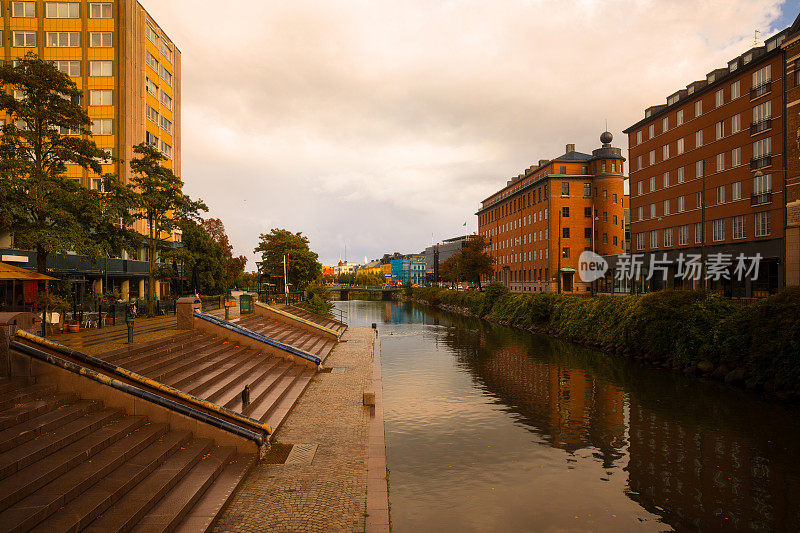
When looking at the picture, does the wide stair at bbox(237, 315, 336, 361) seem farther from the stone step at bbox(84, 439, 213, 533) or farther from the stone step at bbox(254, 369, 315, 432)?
the stone step at bbox(84, 439, 213, 533)

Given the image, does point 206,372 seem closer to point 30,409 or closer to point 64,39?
point 30,409

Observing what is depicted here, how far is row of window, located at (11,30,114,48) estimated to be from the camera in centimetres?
4691

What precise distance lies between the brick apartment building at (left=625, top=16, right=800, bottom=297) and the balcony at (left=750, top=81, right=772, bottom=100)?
93 mm

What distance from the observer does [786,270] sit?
39.0 m

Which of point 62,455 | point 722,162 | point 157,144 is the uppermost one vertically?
point 157,144

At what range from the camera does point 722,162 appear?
47562 mm

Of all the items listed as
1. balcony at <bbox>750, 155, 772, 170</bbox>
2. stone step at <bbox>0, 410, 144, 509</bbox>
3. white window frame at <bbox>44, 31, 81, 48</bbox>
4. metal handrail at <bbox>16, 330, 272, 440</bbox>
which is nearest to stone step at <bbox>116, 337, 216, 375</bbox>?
metal handrail at <bbox>16, 330, 272, 440</bbox>

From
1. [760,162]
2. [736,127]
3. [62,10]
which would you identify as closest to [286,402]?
[760,162]

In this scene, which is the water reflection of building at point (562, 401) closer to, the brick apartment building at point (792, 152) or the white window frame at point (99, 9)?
the brick apartment building at point (792, 152)

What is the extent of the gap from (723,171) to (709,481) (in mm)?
46148

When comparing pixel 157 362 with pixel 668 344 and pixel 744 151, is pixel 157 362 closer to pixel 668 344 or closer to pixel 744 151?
pixel 668 344

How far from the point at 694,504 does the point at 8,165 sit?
81.2 feet

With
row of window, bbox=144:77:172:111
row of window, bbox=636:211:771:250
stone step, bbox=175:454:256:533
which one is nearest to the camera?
stone step, bbox=175:454:256:533

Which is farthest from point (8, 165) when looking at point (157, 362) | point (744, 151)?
point (744, 151)
